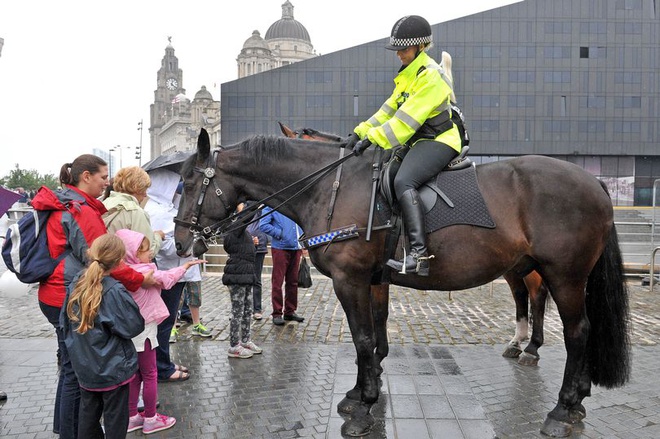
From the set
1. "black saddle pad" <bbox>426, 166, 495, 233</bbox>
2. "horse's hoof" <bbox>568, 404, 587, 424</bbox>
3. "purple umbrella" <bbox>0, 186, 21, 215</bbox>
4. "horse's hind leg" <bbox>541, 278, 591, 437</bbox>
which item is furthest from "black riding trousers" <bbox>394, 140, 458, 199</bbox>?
"purple umbrella" <bbox>0, 186, 21, 215</bbox>

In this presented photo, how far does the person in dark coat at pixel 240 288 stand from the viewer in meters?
6.68

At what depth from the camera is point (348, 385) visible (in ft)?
18.2

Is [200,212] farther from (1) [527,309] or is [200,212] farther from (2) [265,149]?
(1) [527,309]

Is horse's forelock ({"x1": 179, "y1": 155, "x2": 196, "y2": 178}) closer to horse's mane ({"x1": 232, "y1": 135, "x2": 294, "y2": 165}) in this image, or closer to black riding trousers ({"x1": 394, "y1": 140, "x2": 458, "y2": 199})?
horse's mane ({"x1": 232, "y1": 135, "x2": 294, "y2": 165})

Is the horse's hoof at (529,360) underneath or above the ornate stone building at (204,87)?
underneath

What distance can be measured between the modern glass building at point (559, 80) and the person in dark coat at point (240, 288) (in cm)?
5733

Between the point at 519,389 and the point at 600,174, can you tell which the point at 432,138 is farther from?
the point at 600,174

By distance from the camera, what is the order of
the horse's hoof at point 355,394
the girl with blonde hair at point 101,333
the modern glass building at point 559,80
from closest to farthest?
1. the girl with blonde hair at point 101,333
2. the horse's hoof at point 355,394
3. the modern glass building at point 559,80

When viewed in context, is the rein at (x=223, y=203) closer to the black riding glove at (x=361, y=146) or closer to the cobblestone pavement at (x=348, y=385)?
the black riding glove at (x=361, y=146)

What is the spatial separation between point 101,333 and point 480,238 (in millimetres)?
3011

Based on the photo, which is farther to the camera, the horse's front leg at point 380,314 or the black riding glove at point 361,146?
the horse's front leg at point 380,314

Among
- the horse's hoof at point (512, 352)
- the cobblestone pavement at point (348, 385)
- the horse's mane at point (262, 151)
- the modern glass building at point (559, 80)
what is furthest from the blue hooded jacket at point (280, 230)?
the modern glass building at point (559, 80)

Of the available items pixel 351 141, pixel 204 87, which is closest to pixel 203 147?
pixel 351 141

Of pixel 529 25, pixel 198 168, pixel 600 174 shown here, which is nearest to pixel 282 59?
pixel 529 25
